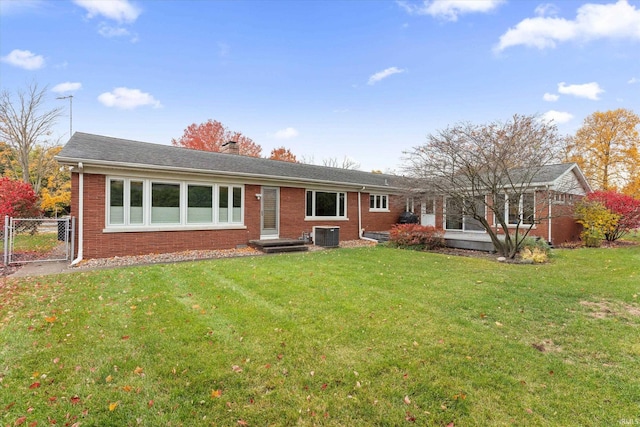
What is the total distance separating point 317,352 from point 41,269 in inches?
325

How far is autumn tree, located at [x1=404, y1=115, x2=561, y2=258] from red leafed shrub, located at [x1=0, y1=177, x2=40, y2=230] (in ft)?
47.8

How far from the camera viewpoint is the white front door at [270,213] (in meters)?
12.5

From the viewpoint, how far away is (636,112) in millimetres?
24438

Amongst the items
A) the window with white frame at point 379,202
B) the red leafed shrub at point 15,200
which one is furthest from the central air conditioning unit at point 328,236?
the red leafed shrub at point 15,200

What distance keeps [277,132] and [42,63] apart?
64.0 feet

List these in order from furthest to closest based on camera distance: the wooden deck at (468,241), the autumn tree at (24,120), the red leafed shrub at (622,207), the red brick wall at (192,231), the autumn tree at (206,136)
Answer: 1. the autumn tree at (206,136)
2. the autumn tree at (24,120)
3. the red leafed shrub at (622,207)
4. the wooden deck at (468,241)
5. the red brick wall at (192,231)

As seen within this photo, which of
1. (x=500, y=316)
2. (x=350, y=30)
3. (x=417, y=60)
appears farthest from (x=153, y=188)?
(x=417, y=60)

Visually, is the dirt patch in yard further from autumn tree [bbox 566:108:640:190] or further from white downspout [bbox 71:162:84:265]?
autumn tree [bbox 566:108:640:190]

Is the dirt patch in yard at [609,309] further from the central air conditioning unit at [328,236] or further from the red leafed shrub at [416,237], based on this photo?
the central air conditioning unit at [328,236]

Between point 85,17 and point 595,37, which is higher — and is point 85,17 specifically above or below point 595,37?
above

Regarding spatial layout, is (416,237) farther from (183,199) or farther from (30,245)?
(30,245)

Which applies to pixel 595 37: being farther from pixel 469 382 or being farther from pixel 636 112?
pixel 636 112

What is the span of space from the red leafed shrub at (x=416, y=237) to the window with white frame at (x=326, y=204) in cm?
322

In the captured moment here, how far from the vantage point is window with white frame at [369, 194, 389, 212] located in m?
16.5
